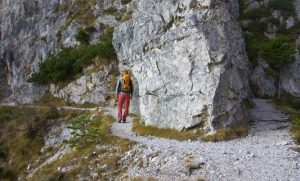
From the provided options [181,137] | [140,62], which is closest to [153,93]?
[140,62]

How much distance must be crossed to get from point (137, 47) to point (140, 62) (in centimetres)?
109

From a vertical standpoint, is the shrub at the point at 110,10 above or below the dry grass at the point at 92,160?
above

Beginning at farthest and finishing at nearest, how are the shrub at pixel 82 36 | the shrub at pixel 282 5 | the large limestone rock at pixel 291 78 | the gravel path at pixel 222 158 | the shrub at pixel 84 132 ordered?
1. the shrub at pixel 282 5
2. the shrub at pixel 82 36
3. the large limestone rock at pixel 291 78
4. the shrub at pixel 84 132
5. the gravel path at pixel 222 158

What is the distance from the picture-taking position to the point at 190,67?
18.8m

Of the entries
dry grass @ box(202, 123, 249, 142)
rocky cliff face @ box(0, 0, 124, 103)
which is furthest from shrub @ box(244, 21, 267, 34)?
dry grass @ box(202, 123, 249, 142)

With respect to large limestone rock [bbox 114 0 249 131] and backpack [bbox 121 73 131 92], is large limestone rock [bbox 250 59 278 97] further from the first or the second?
backpack [bbox 121 73 131 92]

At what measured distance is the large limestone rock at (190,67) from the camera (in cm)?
1797

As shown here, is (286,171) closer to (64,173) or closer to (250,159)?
(250,159)

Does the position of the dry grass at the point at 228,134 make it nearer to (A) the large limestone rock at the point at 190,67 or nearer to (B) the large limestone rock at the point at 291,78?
(A) the large limestone rock at the point at 190,67

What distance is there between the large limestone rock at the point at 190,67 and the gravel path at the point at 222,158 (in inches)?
65.4

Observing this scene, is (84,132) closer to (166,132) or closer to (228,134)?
(166,132)

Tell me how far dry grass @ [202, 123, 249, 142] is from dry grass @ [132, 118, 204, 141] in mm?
628

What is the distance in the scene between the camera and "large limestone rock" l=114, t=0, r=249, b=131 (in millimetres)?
17969

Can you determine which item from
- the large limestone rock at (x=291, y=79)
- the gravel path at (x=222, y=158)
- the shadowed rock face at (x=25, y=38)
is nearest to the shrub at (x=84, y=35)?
the shadowed rock face at (x=25, y=38)
